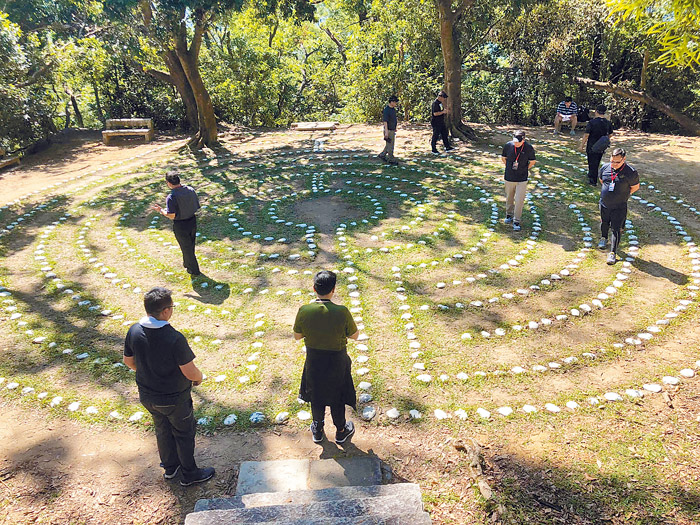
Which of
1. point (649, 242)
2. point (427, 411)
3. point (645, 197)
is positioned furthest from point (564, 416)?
point (645, 197)

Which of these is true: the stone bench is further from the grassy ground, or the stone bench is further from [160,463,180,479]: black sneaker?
[160,463,180,479]: black sneaker

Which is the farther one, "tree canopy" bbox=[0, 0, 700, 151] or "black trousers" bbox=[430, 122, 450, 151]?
"tree canopy" bbox=[0, 0, 700, 151]

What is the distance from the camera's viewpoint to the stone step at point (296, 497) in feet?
11.8

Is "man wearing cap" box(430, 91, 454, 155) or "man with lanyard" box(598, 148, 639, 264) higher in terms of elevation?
"man wearing cap" box(430, 91, 454, 155)

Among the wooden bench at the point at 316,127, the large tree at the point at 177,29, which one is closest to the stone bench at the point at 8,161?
the large tree at the point at 177,29

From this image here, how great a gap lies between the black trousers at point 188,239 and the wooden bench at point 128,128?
1342 centimetres

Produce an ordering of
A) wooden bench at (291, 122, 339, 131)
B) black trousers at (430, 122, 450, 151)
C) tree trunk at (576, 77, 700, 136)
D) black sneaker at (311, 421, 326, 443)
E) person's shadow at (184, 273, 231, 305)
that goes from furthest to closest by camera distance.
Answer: wooden bench at (291, 122, 339, 131)
tree trunk at (576, 77, 700, 136)
black trousers at (430, 122, 450, 151)
person's shadow at (184, 273, 231, 305)
black sneaker at (311, 421, 326, 443)

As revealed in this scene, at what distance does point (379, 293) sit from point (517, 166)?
12.8 ft

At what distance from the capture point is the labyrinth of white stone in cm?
540

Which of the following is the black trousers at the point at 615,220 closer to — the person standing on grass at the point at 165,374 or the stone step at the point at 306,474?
the stone step at the point at 306,474

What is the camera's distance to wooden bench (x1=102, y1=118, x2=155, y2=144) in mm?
19297

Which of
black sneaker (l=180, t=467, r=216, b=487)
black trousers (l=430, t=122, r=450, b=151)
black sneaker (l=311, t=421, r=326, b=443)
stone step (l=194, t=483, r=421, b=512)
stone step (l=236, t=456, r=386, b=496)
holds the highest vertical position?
black trousers (l=430, t=122, r=450, b=151)

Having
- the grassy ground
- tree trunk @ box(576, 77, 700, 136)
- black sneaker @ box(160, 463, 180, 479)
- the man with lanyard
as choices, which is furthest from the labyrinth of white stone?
tree trunk @ box(576, 77, 700, 136)

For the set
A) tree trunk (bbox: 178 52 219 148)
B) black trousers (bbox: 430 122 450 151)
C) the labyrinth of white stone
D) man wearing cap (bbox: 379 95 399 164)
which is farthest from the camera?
tree trunk (bbox: 178 52 219 148)
